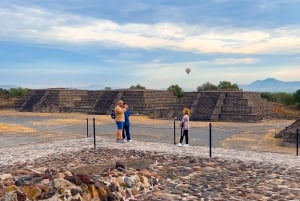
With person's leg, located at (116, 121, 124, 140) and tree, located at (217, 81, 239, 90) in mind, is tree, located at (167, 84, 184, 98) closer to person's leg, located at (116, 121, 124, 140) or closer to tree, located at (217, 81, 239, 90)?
tree, located at (217, 81, 239, 90)

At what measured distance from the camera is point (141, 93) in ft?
141

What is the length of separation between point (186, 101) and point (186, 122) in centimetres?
2275

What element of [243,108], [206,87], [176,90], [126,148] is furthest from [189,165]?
[206,87]

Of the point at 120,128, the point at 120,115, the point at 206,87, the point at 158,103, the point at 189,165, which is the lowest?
the point at 189,165

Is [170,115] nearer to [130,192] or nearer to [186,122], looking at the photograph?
[186,122]

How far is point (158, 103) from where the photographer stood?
43562 millimetres

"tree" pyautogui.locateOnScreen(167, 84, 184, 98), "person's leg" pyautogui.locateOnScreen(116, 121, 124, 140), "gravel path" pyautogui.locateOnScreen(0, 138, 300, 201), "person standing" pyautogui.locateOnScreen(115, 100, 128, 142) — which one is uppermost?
"tree" pyautogui.locateOnScreen(167, 84, 184, 98)

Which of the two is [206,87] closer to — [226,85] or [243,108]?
[226,85]

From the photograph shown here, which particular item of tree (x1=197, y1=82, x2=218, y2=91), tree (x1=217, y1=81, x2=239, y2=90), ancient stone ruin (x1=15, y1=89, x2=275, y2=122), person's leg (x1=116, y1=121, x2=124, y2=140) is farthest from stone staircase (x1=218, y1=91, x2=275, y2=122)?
tree (x1=197, y1=82, x2=218, y2=91)

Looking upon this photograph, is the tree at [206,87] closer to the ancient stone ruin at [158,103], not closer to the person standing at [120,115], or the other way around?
the ancient stone ruin at [158,103]

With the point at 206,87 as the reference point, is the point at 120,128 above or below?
below

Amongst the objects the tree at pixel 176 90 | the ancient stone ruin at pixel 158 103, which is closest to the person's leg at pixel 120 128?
the ancient stone ruin at pixel 158 103

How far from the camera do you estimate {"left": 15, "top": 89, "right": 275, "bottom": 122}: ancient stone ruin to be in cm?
3491

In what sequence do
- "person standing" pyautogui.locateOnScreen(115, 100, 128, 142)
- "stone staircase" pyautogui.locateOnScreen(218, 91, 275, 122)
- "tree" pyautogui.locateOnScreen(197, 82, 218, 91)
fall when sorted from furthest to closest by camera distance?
1. "tree" pyautogui.locateOnScreen(197, 82, 218, 91)
2. "stone staircase" pyautogui.locateOnScreen(218, 91, 275, 122)
3. "person standing" pyautogui.locateOnScreen(115, 100, 128, 142)
